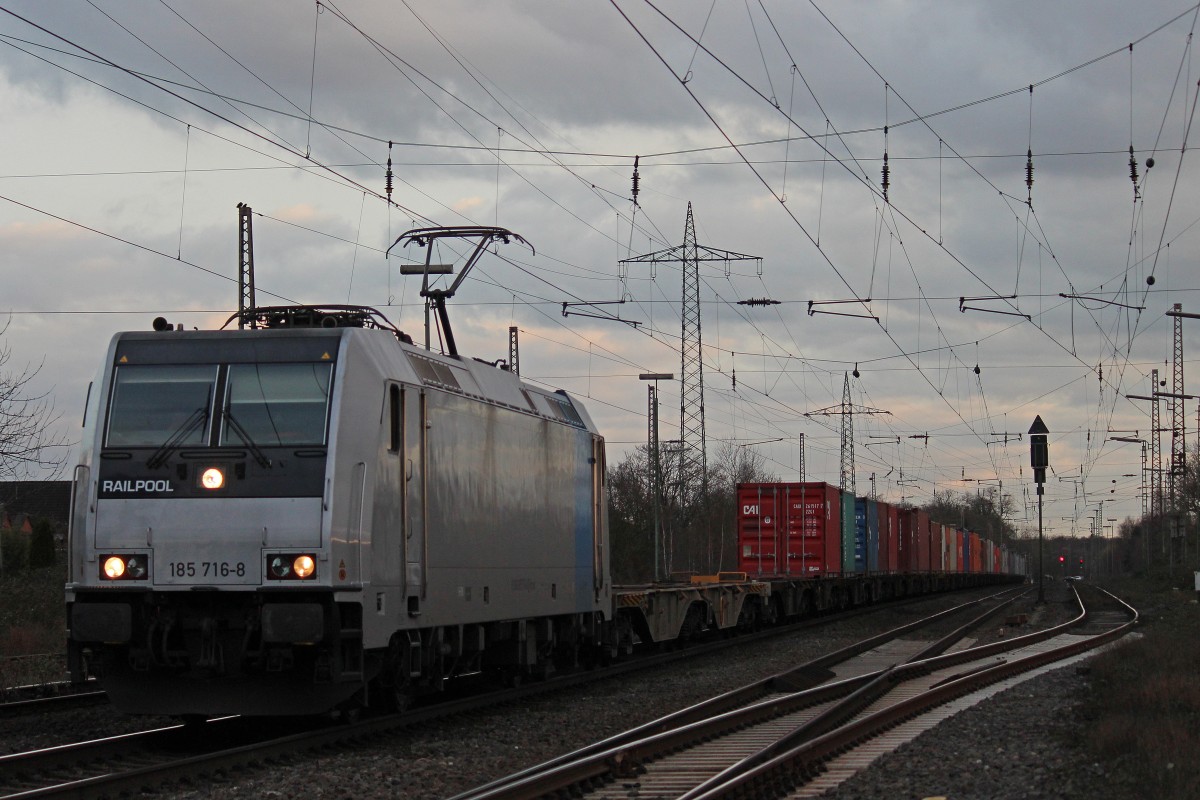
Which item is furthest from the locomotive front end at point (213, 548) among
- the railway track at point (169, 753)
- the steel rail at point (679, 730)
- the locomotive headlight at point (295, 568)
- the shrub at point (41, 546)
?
the shrub at point (41, 546)

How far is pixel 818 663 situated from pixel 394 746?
8998mm

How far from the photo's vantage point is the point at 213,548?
1152cm

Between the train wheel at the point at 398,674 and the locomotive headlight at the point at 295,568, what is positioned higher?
the locomotive headlight at the point at 295,568

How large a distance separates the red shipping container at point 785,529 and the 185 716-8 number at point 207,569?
24.0 metres

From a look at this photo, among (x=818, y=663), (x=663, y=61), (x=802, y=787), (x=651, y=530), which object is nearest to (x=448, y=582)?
(x=802, y=787)

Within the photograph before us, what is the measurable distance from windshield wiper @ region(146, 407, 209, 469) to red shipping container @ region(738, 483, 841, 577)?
78.2 feet

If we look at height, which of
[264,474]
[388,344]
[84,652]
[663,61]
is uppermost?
[663,61]

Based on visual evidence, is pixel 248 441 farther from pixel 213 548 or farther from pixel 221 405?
pixel 213 548

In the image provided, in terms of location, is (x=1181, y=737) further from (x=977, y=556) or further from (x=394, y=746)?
(x=977, y=556)

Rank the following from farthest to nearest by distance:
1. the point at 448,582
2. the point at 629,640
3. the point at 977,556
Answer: the point at 977,556
the point at 629,640
the point at 448,582

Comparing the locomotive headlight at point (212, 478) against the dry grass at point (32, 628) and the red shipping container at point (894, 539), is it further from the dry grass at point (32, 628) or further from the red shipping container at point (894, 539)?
the red shipping container at point (894, 539)

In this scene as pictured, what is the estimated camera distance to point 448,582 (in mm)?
13898

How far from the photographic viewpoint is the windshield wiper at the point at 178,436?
38.7 ft

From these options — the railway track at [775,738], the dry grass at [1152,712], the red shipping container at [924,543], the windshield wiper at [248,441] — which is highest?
the windshield wiper at [248,441]
